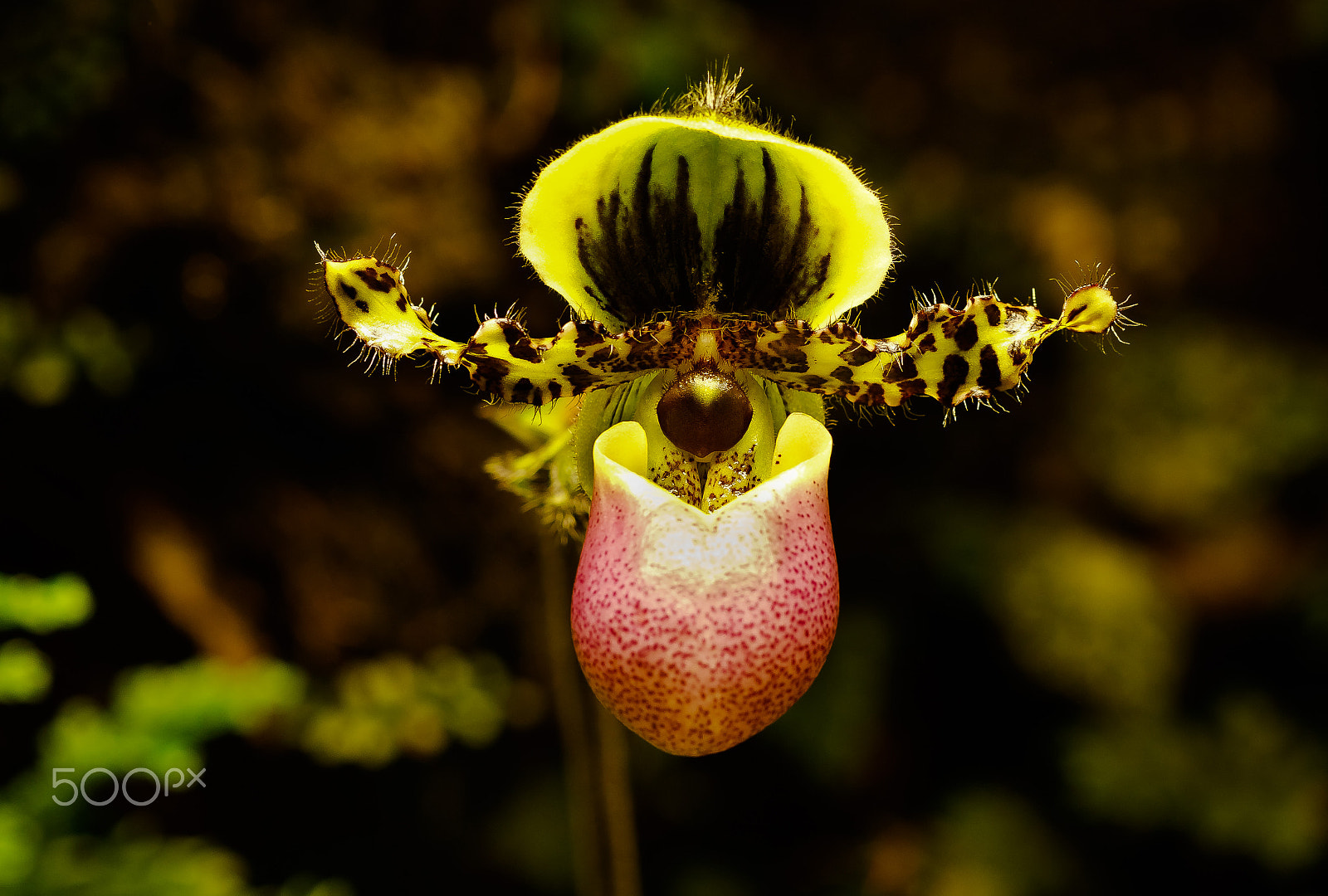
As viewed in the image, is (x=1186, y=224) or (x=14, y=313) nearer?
(x=14, y=313)

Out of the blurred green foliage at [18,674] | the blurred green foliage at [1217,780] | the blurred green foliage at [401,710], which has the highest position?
the blurred green foliage at [401,710]

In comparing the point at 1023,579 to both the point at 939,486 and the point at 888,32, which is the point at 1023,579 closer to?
the point at 939,486

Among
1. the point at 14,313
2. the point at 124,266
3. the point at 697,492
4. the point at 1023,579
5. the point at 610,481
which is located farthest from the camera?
the point at 1023,579

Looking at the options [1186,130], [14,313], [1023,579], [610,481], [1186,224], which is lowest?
[610,481]

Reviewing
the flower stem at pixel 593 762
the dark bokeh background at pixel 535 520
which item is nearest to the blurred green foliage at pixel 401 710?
the dark bokeh background at pixel 535 520

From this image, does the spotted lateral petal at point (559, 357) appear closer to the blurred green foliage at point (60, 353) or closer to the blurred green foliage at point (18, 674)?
the blurred green foliage at point (18, 674)

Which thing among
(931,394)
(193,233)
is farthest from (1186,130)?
(193,233)
